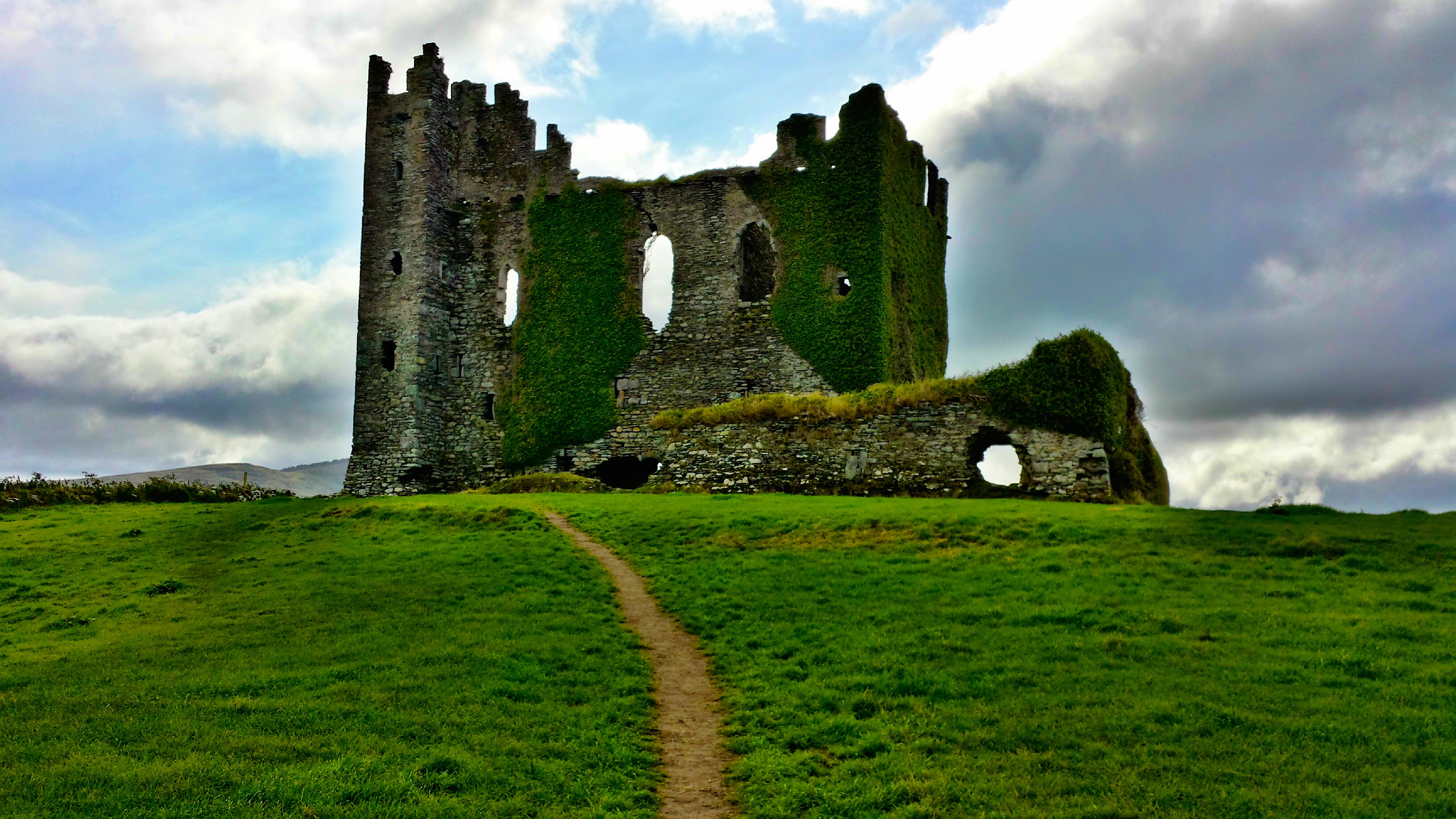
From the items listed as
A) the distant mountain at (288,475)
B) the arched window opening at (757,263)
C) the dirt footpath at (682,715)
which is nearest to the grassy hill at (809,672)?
the dirt footpath at (682,715)

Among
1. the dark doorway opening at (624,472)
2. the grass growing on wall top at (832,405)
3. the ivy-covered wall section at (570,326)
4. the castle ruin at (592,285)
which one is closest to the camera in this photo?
the grass growing on wall top at (832,405)

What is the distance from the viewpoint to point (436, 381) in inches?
1813

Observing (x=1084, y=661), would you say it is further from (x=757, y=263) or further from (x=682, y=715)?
(x=757, y=263)

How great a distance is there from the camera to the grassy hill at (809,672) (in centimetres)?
940

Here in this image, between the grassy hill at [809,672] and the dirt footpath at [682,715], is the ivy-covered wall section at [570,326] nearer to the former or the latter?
the grassy hill at [809,672]

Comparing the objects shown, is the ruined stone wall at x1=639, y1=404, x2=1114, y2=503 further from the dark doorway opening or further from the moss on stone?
the dark doorway opening

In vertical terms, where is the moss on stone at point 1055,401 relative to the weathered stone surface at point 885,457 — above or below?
above

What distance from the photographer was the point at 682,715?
40.5 ft

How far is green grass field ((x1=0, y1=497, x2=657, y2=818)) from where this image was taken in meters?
9.35

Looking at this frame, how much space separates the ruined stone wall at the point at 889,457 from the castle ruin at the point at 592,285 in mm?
8194

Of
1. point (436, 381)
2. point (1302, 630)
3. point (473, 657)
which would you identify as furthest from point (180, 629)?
point (436, 381)

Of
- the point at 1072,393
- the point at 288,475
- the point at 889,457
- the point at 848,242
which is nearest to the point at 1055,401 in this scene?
the point at 1072,393

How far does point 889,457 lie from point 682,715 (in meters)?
20.0

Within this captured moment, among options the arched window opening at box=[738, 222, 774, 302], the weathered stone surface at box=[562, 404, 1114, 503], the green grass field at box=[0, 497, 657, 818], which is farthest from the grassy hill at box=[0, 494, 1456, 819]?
the arched window opening at box=[738, 222, 774, 302]
